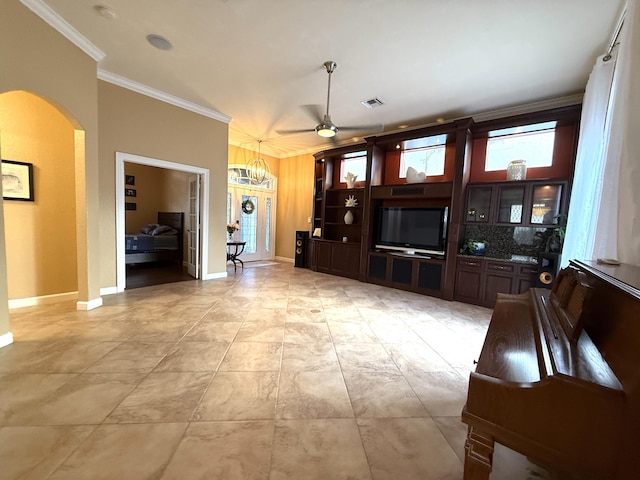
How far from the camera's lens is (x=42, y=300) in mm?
3379

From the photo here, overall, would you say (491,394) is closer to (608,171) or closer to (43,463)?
(608,171)

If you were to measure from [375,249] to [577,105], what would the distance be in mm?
3547

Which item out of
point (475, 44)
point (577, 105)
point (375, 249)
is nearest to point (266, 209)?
point (375, 249)

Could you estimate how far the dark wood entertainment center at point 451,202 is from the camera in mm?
3705

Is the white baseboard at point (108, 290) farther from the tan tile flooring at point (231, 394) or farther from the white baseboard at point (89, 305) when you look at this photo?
the white baseboard at point (89, 305)

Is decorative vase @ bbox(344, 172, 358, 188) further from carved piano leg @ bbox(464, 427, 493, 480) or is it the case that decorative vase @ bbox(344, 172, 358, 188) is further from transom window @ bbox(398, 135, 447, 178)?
carved piano leg @ bbox(464, 427, 493, 480)

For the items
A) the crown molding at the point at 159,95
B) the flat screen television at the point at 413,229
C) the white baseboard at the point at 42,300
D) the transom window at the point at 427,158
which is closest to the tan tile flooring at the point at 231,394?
the white baseboard at the point at 42,300

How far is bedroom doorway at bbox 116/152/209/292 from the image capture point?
404 centimetres

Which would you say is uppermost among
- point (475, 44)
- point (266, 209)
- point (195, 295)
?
point (475, 44)

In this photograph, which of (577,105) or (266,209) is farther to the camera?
(266,209)

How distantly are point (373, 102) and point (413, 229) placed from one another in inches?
90.4

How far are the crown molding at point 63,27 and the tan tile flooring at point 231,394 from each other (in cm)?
309

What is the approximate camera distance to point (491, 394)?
34.9 inches

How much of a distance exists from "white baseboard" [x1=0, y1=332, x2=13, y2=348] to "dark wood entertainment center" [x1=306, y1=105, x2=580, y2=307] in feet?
15.7
